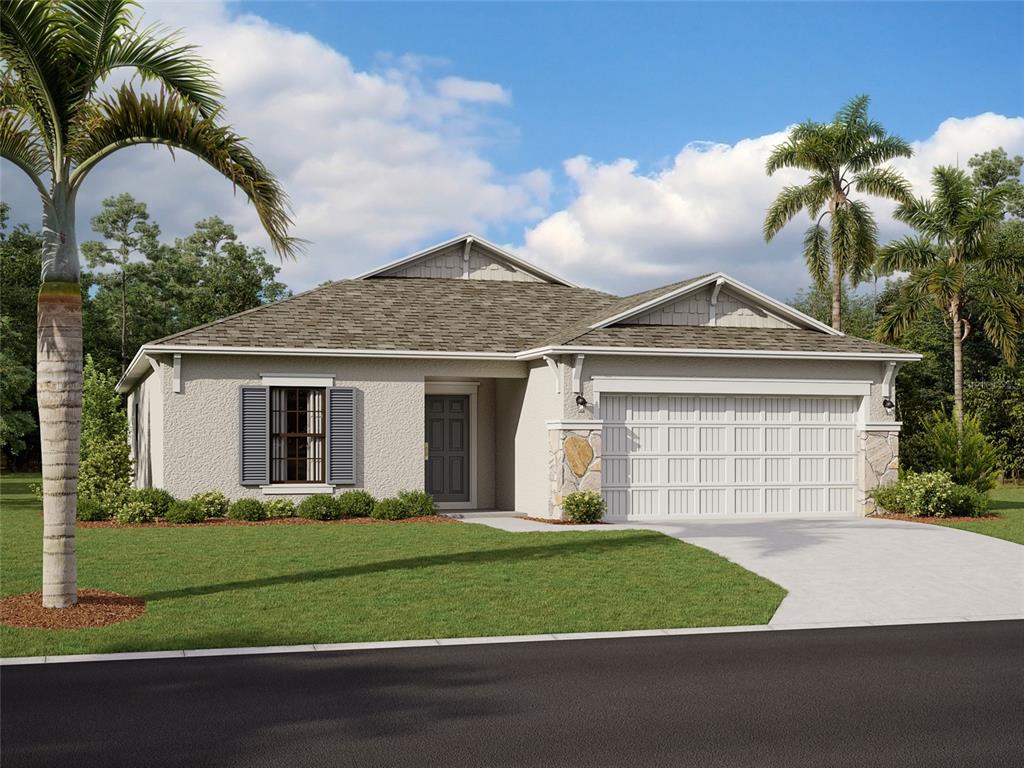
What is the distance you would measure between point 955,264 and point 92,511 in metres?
23.2

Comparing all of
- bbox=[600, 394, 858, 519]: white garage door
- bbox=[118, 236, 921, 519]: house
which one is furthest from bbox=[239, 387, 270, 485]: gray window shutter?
bbox=[600, 394, 858, 519]: white garage door

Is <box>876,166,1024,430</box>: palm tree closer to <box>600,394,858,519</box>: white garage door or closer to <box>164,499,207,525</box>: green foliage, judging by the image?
<box>600,394,858,519</box>: white garage door

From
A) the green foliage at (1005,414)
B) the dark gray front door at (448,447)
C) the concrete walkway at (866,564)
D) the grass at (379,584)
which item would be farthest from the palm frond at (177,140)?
the green foliage at (1005,414)

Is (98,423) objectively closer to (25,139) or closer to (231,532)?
(231,532)

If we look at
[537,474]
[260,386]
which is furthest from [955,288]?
[260,386]

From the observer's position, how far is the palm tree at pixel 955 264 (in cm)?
2916

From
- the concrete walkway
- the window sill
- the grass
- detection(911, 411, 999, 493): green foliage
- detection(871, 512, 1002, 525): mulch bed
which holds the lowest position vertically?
detection(871, 512, 1002, 525): mulch bed

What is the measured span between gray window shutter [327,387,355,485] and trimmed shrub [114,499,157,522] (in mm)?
3202

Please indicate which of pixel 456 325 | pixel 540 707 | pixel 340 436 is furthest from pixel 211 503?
pixel 540 707

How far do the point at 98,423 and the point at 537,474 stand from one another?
9504 millimetres

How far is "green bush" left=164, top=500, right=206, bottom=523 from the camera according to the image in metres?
18.3

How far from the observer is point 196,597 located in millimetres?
11164

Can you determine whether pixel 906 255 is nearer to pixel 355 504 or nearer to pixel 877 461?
pixel 877 461

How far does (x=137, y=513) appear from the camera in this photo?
1834cm
